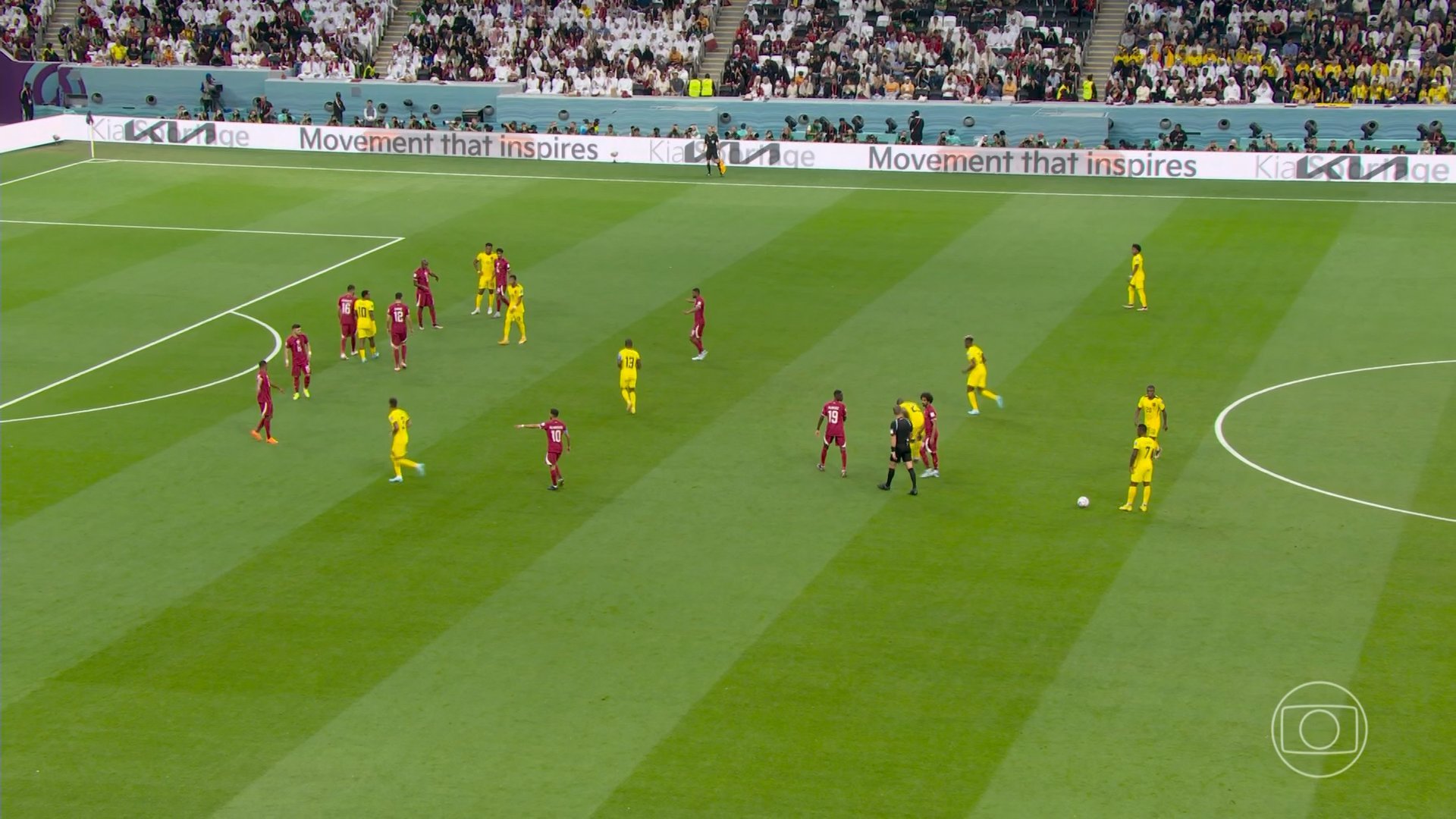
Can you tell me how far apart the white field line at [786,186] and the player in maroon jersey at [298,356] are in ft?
76.1

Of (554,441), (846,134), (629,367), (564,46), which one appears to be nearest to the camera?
(554,441)

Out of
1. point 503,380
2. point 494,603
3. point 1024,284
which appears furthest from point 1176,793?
point 1024,284

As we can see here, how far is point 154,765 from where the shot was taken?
2058cm

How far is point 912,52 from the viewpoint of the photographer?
64.0 metres

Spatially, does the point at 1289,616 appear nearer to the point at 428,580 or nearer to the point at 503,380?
the point at 428,580

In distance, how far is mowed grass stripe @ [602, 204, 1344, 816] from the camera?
66.0 ft

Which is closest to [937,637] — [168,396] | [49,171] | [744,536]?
[744,536]

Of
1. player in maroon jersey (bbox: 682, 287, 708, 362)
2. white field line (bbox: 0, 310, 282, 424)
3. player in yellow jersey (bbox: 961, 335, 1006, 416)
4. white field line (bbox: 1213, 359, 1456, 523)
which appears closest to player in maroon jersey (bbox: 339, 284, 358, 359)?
white field line (bbox: 0, 310, 282, 424)

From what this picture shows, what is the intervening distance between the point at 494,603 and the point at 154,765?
19.0 ft

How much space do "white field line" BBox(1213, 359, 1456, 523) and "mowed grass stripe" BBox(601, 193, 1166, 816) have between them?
11.5ft

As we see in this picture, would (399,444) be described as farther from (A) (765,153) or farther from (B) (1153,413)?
(A) (765,153)

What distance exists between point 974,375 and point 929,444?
376cm

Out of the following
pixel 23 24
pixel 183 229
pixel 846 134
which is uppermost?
pixel 23 24

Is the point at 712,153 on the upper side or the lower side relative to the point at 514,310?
upper
